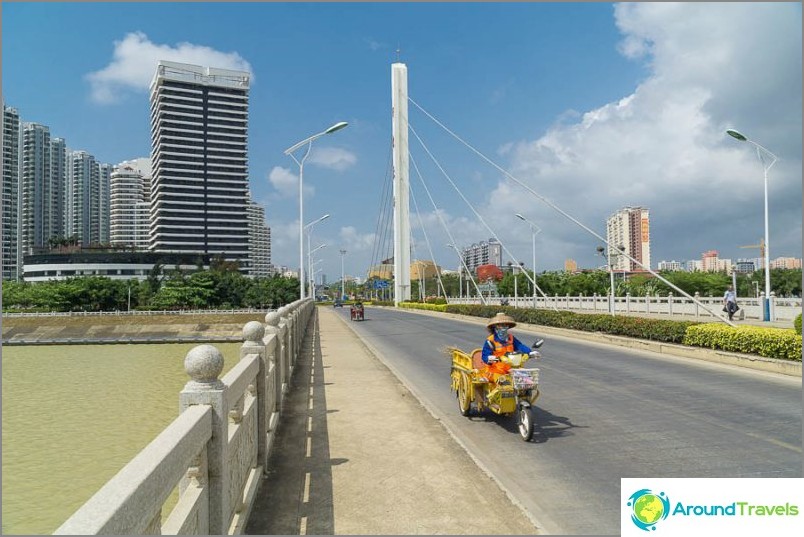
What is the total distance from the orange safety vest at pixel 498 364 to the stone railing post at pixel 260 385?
303 centimetres

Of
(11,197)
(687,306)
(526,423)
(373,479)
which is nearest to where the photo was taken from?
(373,479)

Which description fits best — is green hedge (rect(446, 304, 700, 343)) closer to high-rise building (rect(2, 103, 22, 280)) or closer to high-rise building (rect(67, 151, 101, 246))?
high-rise building (rect(2, 103, 22, 280))

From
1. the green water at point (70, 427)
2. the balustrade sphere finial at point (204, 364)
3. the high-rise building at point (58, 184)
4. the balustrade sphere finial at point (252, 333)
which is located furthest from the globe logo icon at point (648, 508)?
the high-rise building at point (58, 184)

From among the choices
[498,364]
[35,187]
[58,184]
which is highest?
[58,184]

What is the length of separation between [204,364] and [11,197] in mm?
169862

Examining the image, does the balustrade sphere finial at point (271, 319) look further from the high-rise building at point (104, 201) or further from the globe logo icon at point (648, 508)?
the high-rise building at point (104, 201)

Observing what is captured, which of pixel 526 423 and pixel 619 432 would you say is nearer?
pixel 526 423

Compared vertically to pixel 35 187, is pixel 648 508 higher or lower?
lower

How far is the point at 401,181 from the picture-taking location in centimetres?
7006

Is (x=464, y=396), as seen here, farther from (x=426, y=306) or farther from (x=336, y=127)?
(x=426, y=306)

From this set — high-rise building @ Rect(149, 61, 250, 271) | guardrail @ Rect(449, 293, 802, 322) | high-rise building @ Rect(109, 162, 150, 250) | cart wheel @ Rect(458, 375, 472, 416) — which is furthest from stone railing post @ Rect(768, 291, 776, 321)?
high-rise building @ Rect(109, 162, 150, 250)

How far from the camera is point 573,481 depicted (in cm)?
574

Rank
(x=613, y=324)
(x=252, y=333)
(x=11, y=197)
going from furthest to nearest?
(x=11, y=197), (x=613, y=324), (x=252, y=333)

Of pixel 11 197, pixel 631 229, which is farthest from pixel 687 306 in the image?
pixel 11 197
